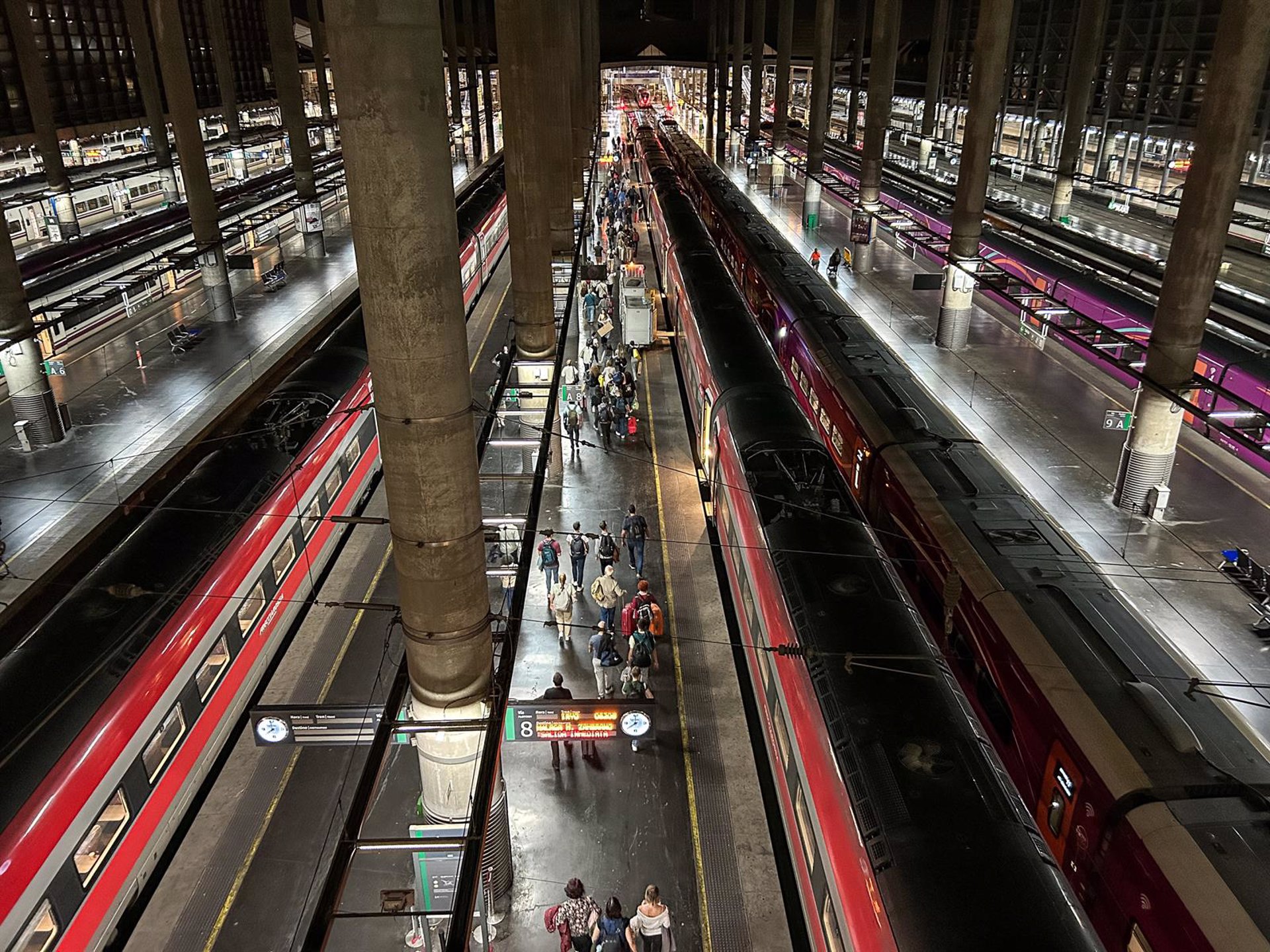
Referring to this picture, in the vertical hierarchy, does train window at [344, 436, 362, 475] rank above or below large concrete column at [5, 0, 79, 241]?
below

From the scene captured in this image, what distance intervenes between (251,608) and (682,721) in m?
5.83

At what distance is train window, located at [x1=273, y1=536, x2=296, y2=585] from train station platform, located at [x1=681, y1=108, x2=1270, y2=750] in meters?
11.3

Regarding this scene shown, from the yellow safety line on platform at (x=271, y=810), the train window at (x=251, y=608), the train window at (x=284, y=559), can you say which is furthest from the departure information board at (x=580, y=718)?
the train window at (x=284, y=559)

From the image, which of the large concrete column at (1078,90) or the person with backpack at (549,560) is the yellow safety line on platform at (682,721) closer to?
the person with backpack at (549,560)

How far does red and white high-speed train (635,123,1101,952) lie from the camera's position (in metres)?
6.23

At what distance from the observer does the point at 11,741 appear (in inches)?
312

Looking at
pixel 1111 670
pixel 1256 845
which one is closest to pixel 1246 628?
pixel 1111 670

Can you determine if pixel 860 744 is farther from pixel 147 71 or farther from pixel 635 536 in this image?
pixel 147 71

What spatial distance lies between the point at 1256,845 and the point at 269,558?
11263 mm

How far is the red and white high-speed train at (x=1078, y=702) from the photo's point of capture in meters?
6.68

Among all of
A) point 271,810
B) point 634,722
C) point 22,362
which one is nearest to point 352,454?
point 271,810

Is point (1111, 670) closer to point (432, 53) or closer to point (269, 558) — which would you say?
point (432, 53)

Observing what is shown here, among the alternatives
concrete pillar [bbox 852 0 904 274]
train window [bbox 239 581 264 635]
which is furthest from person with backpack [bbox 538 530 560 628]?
concrete pillar [bbox 852 0 904 274]

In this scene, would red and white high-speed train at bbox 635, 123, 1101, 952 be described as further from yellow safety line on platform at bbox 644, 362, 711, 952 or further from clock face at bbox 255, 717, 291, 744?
clock face at bbox 255, 717, 291, 744
